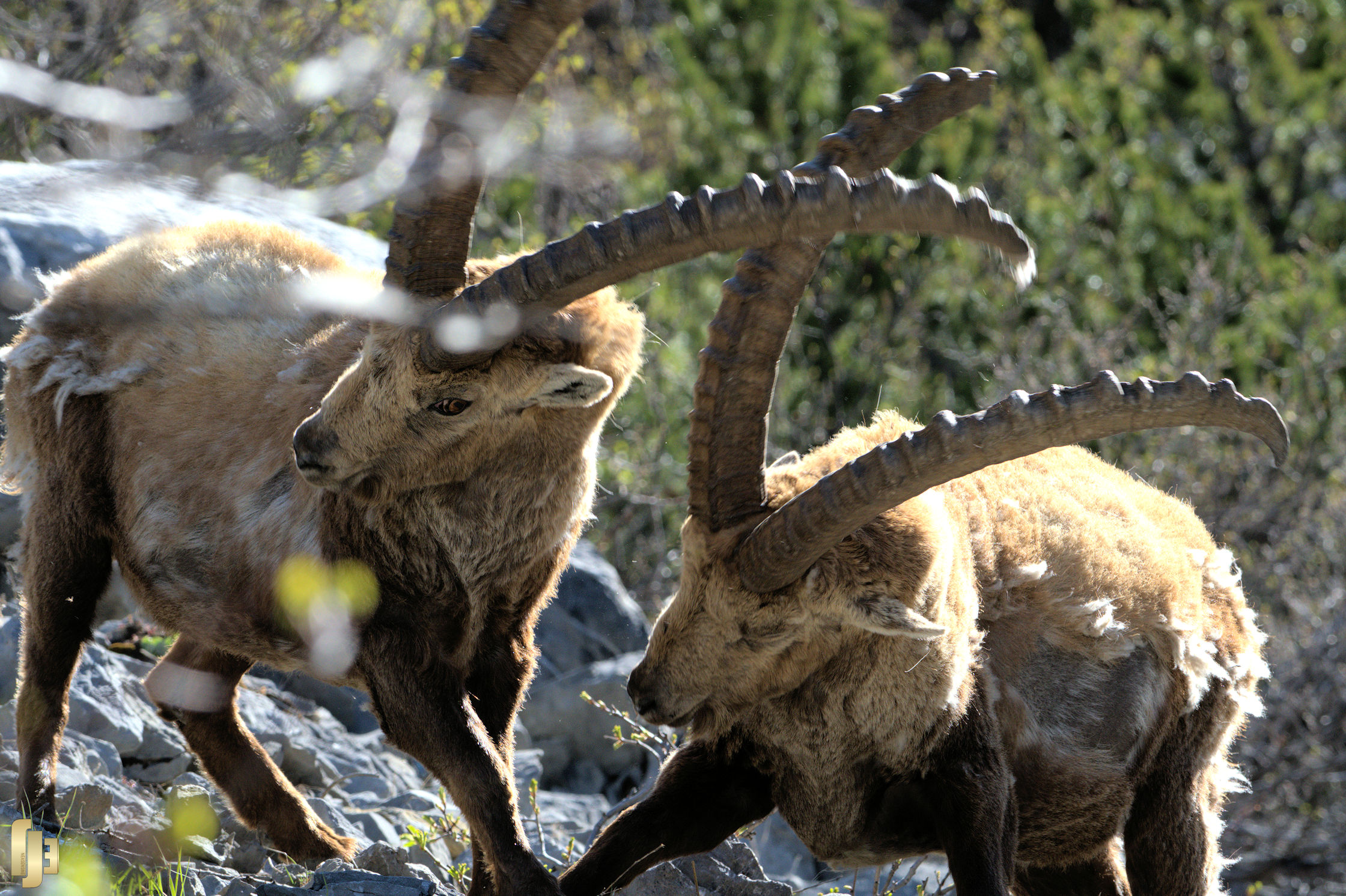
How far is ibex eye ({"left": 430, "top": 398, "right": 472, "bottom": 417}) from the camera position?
3.99 m

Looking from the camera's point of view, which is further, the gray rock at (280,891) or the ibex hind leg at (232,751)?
the ibex hind leg at (232,751)

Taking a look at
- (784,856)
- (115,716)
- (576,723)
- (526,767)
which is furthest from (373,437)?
(784,856)

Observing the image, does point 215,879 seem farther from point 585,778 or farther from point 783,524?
point 585,778

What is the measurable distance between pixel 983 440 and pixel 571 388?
1.23 m

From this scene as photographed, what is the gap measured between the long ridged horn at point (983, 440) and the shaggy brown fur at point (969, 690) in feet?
0.62

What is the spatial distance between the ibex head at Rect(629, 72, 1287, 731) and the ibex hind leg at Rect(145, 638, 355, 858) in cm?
166

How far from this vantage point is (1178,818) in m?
4.40

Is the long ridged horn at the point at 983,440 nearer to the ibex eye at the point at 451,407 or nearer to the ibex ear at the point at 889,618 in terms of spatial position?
the ibex ear at the point at 889,618

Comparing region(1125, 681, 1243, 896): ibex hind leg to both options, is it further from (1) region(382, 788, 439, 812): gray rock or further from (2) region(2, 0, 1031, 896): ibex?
(1) region(382, 788, 439, 812): gray rock

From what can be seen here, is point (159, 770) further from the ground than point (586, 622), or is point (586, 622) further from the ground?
point (586, 622)

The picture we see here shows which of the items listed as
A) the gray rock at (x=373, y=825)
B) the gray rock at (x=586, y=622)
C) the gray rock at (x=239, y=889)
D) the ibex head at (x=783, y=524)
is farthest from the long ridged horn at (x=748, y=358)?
the gray rock at (x=586, y=622)

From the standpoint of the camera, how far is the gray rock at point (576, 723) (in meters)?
6.61

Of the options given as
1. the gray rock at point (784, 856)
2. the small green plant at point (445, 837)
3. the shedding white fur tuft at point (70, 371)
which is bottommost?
the gray rock at point (784, 856)

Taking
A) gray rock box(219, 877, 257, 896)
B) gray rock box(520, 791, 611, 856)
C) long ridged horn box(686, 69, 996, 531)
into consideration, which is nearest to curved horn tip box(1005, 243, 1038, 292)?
long ridged horn box(686, 69, 996, 531)
